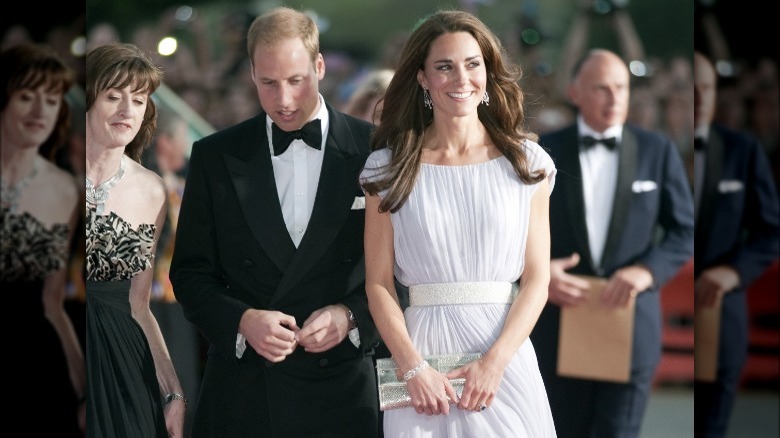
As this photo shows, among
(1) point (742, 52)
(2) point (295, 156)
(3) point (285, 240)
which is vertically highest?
(1) point (742, 52)

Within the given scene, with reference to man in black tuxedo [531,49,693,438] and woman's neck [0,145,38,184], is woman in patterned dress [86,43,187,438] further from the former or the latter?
man in black tuxedo [531,49,693,438]

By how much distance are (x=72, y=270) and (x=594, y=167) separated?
6.00 feet

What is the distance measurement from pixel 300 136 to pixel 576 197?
96 centimetres

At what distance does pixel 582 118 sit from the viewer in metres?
3.62

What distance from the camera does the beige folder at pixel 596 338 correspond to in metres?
3.61

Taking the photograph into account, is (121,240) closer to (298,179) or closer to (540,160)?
(298,179)

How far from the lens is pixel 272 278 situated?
340 cm

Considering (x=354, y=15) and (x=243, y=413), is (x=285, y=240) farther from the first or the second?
(x=354, y=15)

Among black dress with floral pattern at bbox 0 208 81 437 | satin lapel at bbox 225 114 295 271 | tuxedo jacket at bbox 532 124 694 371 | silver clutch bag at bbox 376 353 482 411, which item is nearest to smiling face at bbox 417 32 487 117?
tuxedo jacket at bbox 532 124 694 371

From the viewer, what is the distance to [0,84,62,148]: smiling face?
11.8 ft

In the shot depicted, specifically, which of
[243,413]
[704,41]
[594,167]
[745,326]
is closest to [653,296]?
[594,167]

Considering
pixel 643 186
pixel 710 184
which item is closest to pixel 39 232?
pixel 643 186

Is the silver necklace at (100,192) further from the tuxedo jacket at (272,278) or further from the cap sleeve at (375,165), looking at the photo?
the cap sleeve at (375,165)

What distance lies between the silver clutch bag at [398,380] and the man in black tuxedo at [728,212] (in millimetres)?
1197
